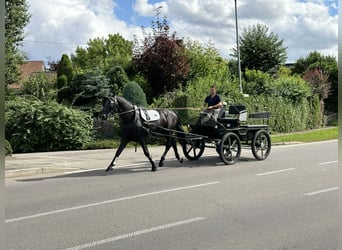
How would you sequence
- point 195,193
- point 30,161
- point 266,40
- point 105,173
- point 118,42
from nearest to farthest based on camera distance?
point 195,193
point 105,173
point 30,161
point 266,40
point 118,42

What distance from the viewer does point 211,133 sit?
13.2 metres

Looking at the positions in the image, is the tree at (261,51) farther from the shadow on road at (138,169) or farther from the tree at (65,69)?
the shadow on road at (138,169)

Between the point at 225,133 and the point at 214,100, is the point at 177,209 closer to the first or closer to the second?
the point at 225,133

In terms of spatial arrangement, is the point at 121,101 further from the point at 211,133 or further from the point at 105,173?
the point at 211,133

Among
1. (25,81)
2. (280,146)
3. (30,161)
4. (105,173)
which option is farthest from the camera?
(25,81)

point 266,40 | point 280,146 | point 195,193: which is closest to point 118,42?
point 266,40

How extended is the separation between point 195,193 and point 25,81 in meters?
23.6

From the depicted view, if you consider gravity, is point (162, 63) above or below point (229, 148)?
above

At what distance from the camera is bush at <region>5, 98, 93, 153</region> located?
63.6 feet

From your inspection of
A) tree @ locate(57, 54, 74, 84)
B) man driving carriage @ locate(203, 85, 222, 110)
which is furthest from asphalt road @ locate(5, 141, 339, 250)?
tree @ locate(57, 54, 74, 84)

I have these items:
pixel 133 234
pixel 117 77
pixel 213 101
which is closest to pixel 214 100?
pixel 213 101

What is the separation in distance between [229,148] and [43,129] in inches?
385

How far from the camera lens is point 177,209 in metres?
7.42

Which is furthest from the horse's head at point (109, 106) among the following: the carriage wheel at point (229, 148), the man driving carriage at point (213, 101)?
the carriage wheel at point (229, 148)
